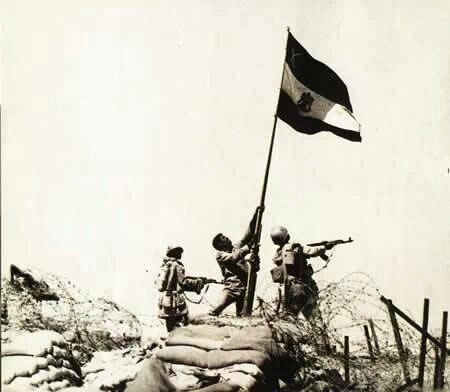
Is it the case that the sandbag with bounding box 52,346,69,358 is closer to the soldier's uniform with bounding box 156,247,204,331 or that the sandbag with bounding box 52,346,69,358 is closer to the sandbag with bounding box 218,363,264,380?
the sandbag with bounding box 218,363,264,380

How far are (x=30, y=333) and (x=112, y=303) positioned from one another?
1.86 meters

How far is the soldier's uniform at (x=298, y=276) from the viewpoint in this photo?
945 centimetres

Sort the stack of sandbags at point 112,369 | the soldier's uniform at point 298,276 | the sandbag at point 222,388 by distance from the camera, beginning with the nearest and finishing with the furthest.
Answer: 1. the sandbag at point 222,388
2. the stack of sandbags at point 112,369
3. the soldier's uniform at point 298,276

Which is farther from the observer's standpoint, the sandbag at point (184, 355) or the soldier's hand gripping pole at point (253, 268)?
the soldier's hand gripping pole at point (253, 268)

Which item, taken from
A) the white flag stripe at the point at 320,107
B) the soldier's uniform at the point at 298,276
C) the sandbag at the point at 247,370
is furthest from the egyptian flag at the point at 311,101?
the sandbag at the point at 247,370

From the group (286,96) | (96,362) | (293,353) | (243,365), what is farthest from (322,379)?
(286,96)

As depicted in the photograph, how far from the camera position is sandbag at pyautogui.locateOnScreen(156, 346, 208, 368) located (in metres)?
8.05

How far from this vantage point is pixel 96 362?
9250 mm

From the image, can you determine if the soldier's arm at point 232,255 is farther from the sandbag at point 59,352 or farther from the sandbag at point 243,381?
the sandbag at point 59,352

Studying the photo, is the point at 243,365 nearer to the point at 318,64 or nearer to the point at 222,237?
the point at 222,237

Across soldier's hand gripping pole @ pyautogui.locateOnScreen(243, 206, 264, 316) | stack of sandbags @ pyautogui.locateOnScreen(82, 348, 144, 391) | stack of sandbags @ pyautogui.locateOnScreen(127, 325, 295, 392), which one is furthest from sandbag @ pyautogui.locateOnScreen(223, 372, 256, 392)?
soldier's hand gripping pole @ pyautogui.locateOnScreen(243, 206, 264, 316)

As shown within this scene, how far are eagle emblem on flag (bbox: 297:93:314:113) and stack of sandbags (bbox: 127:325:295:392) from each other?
11.4 feet

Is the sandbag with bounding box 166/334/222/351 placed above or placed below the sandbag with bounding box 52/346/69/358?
above

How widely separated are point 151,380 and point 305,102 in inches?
184
